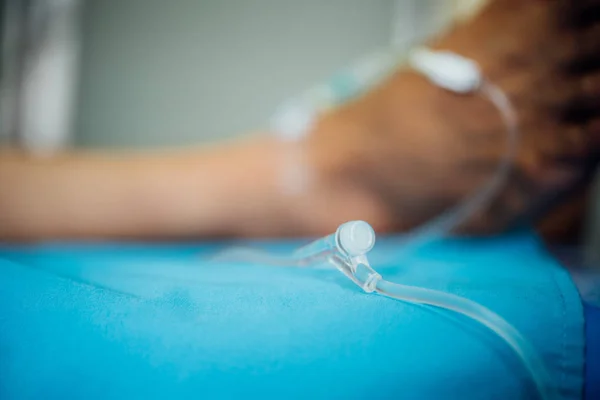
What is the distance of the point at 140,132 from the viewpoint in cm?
104

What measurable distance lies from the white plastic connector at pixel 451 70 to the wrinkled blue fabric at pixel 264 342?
27 centimetres

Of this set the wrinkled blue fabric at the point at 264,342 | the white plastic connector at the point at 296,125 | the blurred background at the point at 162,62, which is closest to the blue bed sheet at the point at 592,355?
the wrinkled blue fabric at the point at 264,342

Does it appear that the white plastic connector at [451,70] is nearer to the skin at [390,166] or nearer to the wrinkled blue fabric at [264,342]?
the skin at [390,166]

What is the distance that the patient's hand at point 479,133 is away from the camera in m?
0.42

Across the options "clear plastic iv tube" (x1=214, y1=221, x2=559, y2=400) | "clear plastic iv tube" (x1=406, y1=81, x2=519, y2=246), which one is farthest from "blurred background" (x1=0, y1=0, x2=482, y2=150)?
"clear plastic iv tube" (x1=214, y1=221, x2=559, y2=400)

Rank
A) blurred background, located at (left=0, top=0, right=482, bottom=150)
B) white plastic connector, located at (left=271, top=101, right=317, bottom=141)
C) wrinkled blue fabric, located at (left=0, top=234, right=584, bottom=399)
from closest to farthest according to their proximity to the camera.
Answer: wrinkled blue fabric, located at (left=0, top=234, right=584, bottom=399), white plastic connector, located at (left=271, top=101, right=317, bottom=141), blurred background, located at (left=0, top=0, right=482, bottom=150)

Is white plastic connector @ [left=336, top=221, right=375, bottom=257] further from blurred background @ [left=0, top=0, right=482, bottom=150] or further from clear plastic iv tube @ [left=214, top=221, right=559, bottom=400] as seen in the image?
blurred background @ [left=0, top=0, right=482, bottom=150]

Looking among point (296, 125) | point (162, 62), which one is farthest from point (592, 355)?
point (162, 62)

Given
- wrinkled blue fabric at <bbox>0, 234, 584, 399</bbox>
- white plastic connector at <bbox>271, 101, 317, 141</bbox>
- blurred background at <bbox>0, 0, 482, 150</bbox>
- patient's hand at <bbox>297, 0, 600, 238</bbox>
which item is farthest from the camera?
blurred background at <bbox>0, 0, 482, 150</bbox>

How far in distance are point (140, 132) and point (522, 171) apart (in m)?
0.84

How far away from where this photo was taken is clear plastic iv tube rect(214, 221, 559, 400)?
0.60ft

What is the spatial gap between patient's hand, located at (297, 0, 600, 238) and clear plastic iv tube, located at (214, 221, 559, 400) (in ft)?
0.87

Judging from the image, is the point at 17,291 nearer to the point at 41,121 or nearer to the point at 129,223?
the point at 129,223

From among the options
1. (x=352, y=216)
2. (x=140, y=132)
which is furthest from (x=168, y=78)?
(x=352, y=216)
